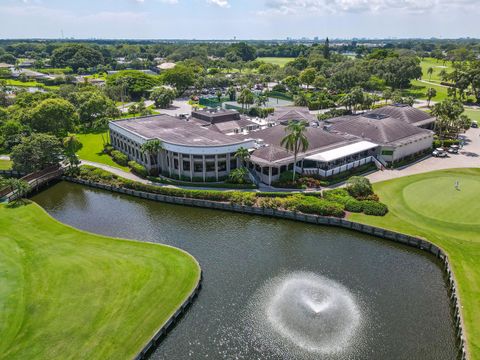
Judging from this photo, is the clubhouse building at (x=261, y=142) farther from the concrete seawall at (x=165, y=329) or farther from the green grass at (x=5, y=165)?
the concrete seawall at (x=165, y=329)

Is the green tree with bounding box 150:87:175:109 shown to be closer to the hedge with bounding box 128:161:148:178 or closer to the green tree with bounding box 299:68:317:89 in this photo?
the hedge with bounding box 128:161:148:178

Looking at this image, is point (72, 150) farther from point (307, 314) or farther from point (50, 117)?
point (307, 314)

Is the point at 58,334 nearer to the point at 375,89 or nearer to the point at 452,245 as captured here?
the point at 452,245

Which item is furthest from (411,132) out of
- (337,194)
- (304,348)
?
(304,348)

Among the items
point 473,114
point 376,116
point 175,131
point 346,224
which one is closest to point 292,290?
point 346,224

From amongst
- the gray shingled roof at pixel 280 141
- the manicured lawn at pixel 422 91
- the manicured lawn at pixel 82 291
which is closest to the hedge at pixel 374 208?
the gray shingled roof at pixel 280 141
